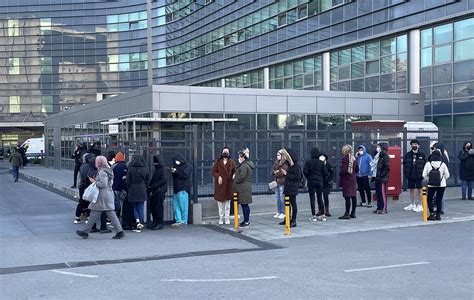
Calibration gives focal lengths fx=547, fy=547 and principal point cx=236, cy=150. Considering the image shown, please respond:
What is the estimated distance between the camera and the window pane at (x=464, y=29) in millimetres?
24859

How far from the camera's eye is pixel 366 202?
15.7m

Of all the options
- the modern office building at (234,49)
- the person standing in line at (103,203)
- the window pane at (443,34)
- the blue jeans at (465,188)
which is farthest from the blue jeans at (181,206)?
the window pane at (443,34)

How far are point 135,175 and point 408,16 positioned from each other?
20.8 m

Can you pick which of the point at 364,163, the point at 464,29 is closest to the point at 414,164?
the point at 364,163

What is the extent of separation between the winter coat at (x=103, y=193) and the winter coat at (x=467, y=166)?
1090 centimetres

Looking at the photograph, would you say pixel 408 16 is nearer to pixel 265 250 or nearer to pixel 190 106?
pixel 190 106

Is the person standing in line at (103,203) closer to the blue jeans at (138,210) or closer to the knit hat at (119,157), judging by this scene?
the blue jeans at (138,210)

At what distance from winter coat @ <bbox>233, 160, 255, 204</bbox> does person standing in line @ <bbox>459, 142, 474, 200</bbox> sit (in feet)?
25.8

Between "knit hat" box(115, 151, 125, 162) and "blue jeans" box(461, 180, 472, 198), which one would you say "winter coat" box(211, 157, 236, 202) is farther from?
"blue jeans" box(461, 180, 472, 198)

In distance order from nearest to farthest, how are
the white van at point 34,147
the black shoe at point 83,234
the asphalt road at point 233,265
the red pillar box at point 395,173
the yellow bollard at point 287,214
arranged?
the asphalt road at point 233,265 < the black shoe at point 83,234 < the yellow bollard at point 287,214 < the red pillar box at point 395,173 < the white van at point 34,147

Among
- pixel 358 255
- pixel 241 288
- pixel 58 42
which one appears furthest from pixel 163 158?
pixel 58 42

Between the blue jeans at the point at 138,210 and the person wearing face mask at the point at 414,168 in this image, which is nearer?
the blue jeans at the point at 138,210

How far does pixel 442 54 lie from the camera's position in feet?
86.6

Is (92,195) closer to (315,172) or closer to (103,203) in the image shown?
(103,203)
